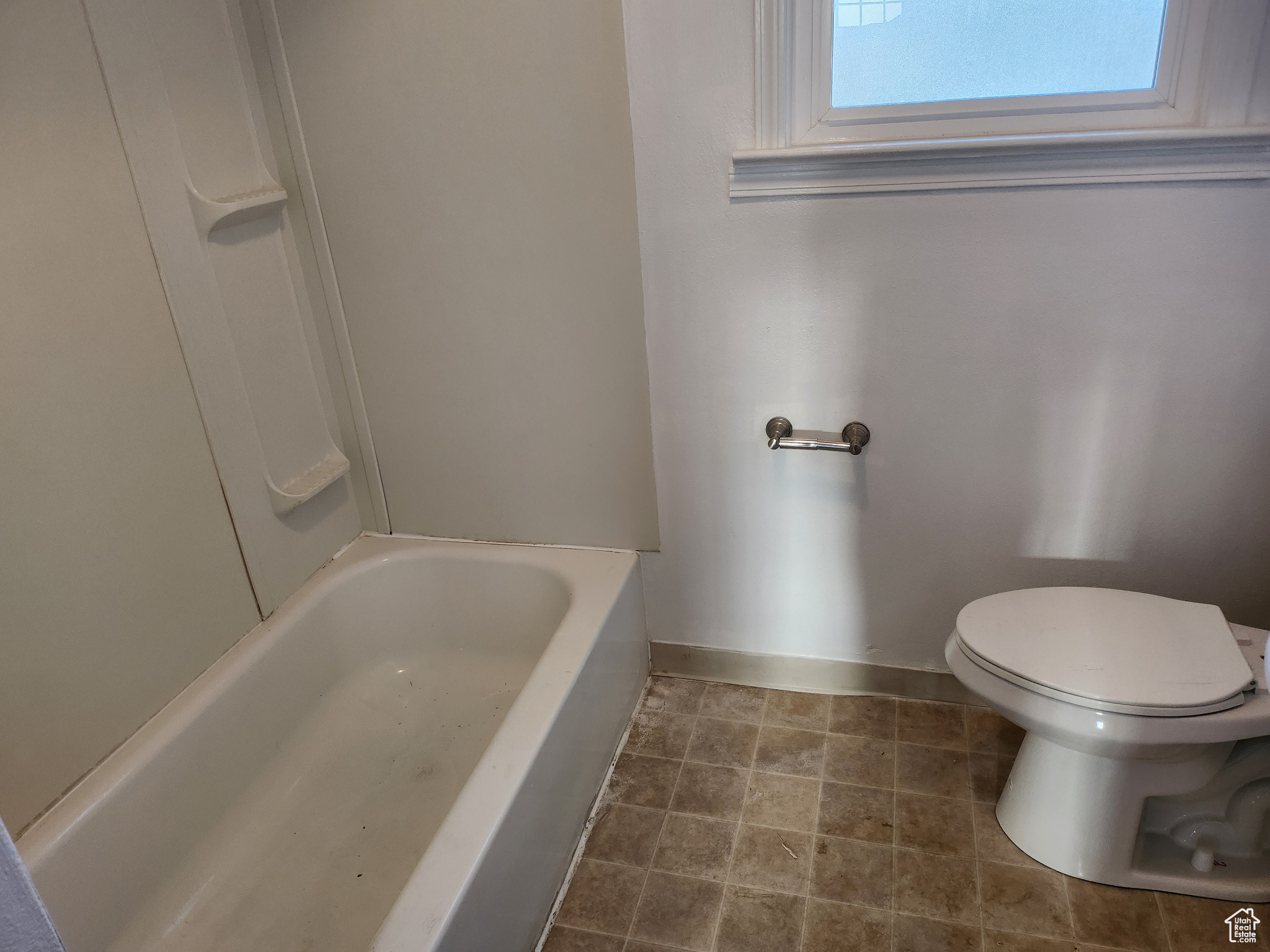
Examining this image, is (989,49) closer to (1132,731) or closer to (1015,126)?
(1015,126)

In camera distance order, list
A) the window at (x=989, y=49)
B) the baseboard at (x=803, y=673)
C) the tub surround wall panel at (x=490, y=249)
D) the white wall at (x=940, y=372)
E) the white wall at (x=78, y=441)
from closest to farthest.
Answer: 1. the white wall at (x=78, y=441)
2. the window at (x=989, y=49)
3. the white wall at (x=940, y=372)
4. the tub surround wall panel at (x=490, y=249)
5. the baseboard at (x=803, y=673)

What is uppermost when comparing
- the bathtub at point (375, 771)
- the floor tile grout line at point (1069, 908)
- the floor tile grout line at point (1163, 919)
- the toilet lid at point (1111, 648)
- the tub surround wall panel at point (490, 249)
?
the tub surround wall panel at point (490, 249)

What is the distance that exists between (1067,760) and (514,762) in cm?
98

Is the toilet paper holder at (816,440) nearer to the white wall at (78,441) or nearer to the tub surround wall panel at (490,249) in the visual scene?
the tub surround wall panel at (490,249)

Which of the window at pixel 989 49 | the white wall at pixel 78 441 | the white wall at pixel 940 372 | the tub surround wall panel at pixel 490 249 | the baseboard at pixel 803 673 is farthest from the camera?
the baseboard at pixel 803 673

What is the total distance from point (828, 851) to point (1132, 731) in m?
0.60

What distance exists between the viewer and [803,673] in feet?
7.06

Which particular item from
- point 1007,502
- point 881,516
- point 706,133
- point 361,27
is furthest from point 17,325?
point 1007,502

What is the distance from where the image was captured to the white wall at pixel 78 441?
54.4 inches

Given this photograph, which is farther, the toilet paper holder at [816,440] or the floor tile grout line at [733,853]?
the toilet paper holder at [816,440]

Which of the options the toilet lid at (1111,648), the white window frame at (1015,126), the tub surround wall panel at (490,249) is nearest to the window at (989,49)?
the white window frame at (1015,126)

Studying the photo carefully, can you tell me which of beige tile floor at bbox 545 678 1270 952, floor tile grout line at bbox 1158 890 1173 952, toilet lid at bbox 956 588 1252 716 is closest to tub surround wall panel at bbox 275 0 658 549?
beige tile floor at bbox 545 678 1270 952

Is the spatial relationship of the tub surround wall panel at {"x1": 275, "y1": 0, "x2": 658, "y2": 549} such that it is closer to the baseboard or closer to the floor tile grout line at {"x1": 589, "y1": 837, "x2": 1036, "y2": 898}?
the baseboard

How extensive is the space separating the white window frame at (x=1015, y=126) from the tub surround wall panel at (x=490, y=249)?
302 millimetres
